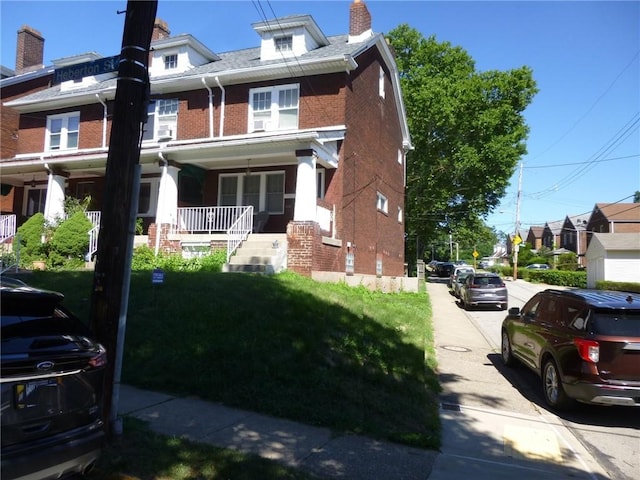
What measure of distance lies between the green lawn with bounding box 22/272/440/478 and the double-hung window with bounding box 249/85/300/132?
9393 millimetres

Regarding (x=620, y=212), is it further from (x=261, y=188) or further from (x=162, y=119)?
(x=162, y=119)

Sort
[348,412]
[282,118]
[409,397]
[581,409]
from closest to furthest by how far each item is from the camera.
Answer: [348,412]
[409,397]
[581,409]
[282,118]

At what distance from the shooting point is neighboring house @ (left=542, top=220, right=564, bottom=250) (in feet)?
295

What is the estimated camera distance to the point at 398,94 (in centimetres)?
2592

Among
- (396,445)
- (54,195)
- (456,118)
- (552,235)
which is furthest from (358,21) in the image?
(552,235)

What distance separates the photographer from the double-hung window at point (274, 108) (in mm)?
18203

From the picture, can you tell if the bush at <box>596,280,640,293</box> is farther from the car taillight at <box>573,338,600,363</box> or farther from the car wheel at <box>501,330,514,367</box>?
the car taillight at <box>573,338,600,363</box>

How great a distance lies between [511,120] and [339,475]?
1383 inches

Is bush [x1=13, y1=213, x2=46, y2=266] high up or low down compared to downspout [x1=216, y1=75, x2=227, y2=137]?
down

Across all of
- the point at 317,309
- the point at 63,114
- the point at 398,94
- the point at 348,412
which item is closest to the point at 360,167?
the point at 398,94

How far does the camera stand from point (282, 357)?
708cm

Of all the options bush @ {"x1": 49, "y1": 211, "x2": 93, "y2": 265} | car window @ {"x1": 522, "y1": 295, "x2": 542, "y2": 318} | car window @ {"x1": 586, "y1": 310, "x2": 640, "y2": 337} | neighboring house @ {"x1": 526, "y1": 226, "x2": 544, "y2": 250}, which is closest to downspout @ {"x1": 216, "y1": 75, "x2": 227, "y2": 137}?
bush @ {"x1": 49, "y1": 211, "x2": 93, "y2": 265}

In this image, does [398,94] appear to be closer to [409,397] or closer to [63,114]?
[63,114]

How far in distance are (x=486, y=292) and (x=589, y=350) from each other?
15348mm
